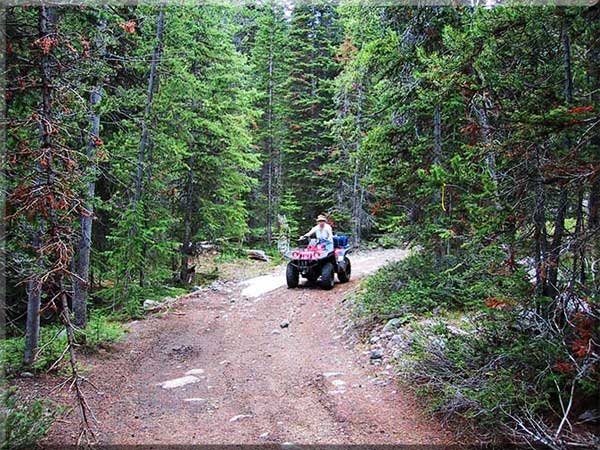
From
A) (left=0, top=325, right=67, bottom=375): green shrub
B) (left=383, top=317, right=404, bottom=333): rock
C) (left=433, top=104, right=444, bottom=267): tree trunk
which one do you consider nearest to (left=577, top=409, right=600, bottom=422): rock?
(left=383, top=317, right=404, bottom=333): rock

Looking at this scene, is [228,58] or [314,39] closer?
[228,58]

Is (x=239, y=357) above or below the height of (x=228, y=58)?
below

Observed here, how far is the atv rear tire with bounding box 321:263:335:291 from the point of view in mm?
11680

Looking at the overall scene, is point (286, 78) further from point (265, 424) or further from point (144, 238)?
point (265, 424)

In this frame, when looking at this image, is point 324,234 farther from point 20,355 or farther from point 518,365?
→ point 518,365

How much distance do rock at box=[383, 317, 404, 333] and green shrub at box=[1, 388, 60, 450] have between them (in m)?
4.85

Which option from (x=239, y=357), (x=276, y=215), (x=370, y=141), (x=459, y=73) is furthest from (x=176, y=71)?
(x=276, y=215)

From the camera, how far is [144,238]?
9.21 meters

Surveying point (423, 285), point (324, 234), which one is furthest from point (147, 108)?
point (423, 285)

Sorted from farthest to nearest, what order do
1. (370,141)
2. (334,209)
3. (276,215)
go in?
(276,215)
(334,209)
(370,141)

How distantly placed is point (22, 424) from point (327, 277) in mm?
8421

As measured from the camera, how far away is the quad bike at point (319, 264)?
11.7m

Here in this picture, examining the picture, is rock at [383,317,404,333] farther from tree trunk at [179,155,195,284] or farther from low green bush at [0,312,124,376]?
tree trunk at [179,155,195,284]

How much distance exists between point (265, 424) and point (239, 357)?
9.15 feet
